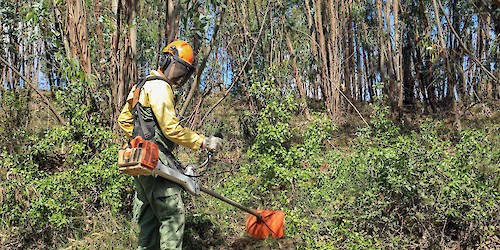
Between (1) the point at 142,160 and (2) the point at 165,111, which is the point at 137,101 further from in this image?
(1) the point at 142,160

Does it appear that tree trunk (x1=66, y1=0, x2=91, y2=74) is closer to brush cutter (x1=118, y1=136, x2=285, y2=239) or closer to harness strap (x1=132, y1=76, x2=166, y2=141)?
harness strap (x1=132, y1=76, x2=166, y2=141)

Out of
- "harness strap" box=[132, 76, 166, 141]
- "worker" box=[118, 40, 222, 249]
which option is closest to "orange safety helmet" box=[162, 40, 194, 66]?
A: "worker" box=[118, 40, 222, 249]

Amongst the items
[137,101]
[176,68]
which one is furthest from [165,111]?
[176,68]

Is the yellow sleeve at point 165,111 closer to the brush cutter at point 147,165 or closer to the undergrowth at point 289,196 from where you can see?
the brush cutter at point 147,165

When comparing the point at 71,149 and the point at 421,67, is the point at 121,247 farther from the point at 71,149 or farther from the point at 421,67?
the point at 421,67

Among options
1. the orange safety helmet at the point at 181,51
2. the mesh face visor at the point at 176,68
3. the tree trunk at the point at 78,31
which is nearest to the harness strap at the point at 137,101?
the mesh face visor at the point at 176,68

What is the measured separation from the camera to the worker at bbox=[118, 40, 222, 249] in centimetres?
339

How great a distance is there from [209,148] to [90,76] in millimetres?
2381

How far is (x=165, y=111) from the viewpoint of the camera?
3377mm

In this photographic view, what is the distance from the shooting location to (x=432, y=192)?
179 inches

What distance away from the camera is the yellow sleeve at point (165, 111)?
11.0ft

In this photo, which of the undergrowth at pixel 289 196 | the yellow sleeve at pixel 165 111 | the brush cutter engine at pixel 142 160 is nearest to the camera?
the brush cutter engine at pixel 142 160

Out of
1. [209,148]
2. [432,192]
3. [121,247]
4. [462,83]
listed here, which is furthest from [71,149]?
[462,83]

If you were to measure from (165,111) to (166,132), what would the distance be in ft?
0.50
